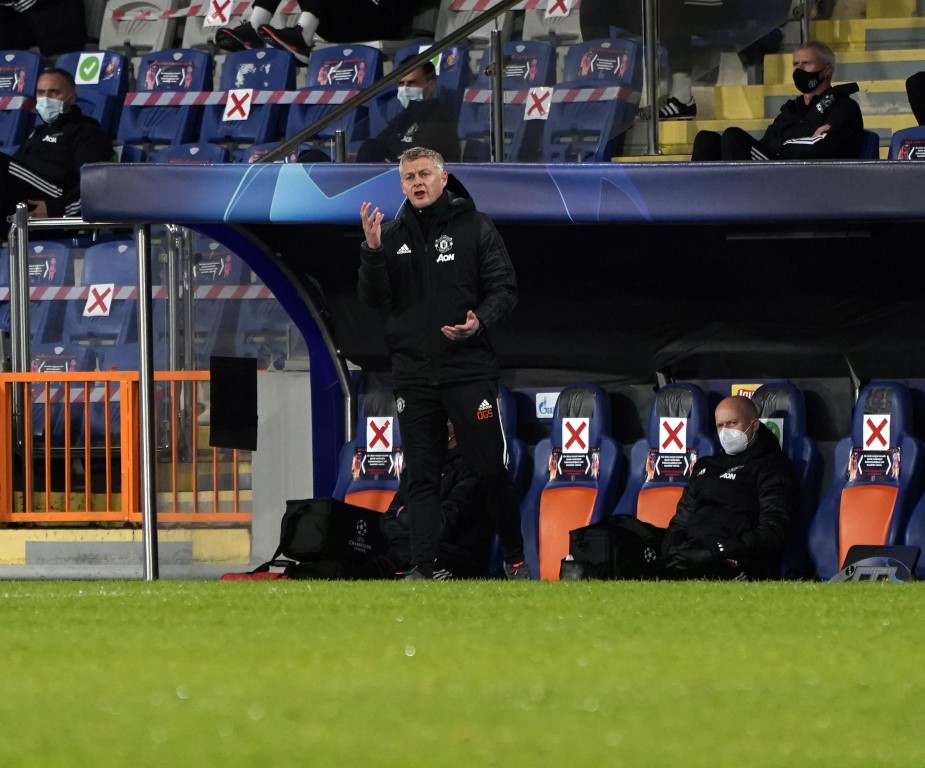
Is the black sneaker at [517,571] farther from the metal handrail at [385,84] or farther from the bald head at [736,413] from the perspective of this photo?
the metal handrail at [385,84]

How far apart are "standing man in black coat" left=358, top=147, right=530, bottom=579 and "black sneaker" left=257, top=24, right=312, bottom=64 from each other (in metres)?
8.40

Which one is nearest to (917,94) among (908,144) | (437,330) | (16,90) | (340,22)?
(908,144)

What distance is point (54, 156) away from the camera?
47.8ft

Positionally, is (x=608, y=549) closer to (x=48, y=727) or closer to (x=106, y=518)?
(x=106, y=518)

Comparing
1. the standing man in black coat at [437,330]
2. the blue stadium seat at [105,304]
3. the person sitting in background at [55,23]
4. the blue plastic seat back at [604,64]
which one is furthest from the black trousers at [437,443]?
the person sitting in background at [55,23]

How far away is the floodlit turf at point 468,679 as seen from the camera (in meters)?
4.20

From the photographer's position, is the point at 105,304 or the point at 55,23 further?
the point at 55,23

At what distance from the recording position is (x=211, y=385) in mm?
10961

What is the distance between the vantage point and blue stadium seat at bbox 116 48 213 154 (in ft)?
56.1

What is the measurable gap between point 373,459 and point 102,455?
2.35 meters

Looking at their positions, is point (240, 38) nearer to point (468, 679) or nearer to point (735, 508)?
point (735, 508)

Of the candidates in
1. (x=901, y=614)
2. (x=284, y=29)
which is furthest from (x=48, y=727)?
(x=284, y=29)

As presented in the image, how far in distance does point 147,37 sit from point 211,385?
8831 millimetres

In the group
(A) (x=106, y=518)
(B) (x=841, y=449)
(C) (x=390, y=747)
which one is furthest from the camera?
(A) (x=106, y=518)
